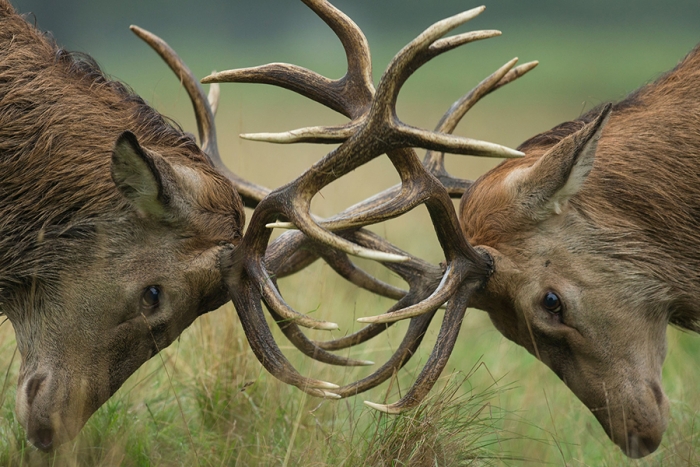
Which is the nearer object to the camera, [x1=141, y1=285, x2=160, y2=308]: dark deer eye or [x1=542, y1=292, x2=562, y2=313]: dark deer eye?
[x1=141, y1=285, x2=160, y2=308]: dark deer eye

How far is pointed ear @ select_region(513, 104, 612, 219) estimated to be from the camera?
12.6 ft

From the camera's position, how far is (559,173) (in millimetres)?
3967

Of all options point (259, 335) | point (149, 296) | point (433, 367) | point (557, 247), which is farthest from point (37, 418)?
point (557, 247)

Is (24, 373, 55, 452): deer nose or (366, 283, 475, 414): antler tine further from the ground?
(366, 283, 475, 414): antler tine

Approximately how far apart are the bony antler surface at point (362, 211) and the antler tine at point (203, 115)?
2.19 feet

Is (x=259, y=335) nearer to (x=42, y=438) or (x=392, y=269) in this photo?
(x=392, y=269)

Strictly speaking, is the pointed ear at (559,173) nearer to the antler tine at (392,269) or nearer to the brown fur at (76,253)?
the antler tine at (392,269)

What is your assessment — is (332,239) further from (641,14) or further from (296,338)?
(641,14)

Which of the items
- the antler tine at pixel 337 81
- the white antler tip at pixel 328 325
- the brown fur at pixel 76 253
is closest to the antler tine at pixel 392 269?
the white antler tip at pixel 328 325

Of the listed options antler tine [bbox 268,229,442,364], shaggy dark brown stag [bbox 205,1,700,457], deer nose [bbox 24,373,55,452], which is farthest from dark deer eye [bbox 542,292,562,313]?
deer nose [bbox 24,373,55,452]

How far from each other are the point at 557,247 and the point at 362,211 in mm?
894

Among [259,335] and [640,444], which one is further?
[640,444]

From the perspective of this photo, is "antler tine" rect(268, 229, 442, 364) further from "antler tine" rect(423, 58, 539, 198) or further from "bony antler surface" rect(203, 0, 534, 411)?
"antler tine" rect(423, 58, 539, 198)

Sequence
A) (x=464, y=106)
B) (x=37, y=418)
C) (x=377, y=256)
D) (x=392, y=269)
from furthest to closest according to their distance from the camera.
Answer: (x=464, y=106) → (x=392, y=269) → (x=37, y=418) → (x=377, y=256)
